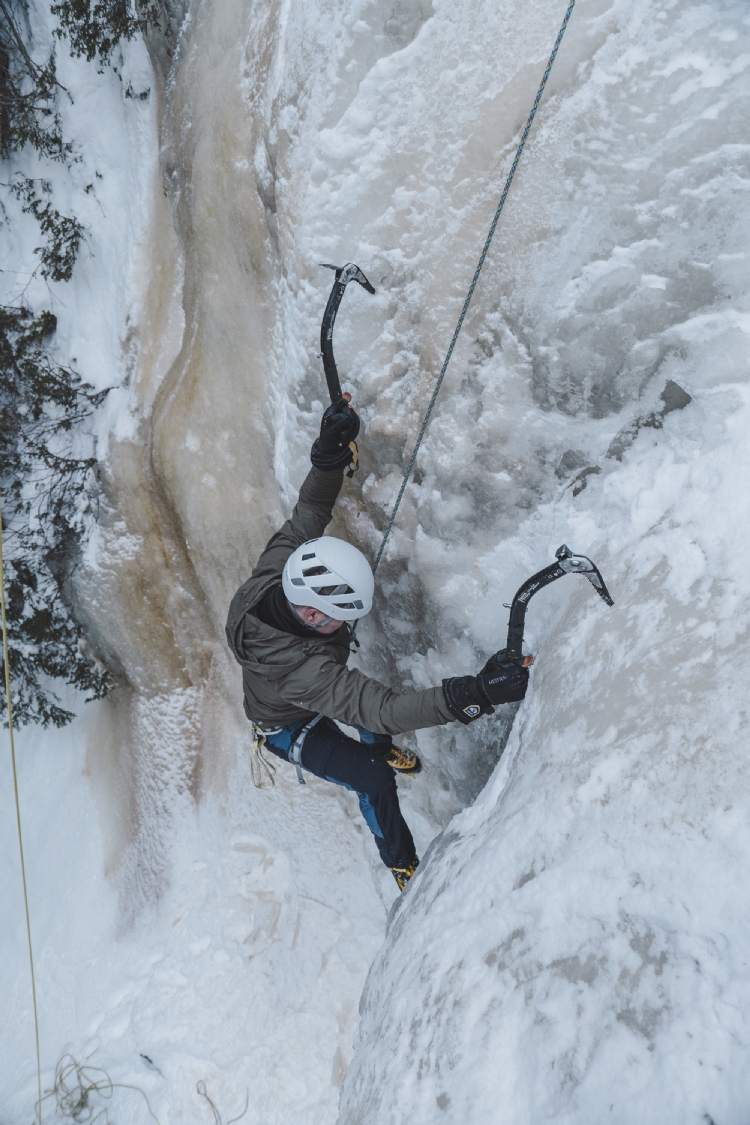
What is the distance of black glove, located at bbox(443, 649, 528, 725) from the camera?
8.11ft

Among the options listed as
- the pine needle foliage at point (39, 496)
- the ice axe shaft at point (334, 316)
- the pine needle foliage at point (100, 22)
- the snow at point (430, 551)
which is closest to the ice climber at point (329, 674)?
the ice axe shaft at point (334, 316)

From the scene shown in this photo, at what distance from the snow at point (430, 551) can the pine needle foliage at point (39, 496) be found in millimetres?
272

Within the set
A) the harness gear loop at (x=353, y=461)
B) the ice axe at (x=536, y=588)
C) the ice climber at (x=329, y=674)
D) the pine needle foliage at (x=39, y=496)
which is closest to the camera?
the ice axe at (x=536, y=588)

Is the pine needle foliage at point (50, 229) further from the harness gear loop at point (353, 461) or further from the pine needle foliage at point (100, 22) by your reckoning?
the harness gear loop at point (353, 461)

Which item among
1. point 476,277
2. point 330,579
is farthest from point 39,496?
point 476,277

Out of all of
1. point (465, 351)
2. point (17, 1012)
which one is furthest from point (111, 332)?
point (17, 1012)

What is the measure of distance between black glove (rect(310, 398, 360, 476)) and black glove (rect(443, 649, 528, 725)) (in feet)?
4.08

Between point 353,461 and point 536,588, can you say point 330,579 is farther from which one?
point 536,588

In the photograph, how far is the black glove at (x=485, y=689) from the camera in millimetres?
2473

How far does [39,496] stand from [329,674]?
3.61 m

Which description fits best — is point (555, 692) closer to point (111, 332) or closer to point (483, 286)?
point (483, 286)

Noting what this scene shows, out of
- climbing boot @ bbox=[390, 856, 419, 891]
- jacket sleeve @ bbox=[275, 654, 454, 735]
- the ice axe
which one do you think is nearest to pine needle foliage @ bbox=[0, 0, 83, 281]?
jacket sleeve @ bbox=[275, 654, 454, 735]

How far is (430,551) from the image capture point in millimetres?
3172

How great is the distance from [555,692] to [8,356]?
17.0 feet
